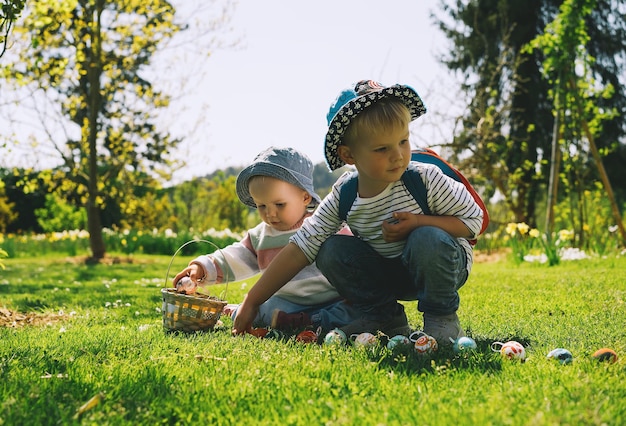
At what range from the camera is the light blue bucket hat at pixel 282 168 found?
3.58m

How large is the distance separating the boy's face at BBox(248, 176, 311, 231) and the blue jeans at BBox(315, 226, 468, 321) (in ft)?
2.12

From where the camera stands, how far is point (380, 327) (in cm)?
301

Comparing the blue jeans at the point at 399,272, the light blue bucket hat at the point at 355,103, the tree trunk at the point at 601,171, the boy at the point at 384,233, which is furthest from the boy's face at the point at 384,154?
the tree trunk at the point at 601,171

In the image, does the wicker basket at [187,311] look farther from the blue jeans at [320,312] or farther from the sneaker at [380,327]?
the sneaker at [380,327]

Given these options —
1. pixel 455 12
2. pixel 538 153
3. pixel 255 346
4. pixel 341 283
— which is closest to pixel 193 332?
pixel 255 346

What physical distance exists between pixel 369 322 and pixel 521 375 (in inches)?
42.2

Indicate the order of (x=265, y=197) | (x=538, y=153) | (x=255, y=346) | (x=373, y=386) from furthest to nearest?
(x=538, y=153) < (x=265, y=197) < (x=255, y=346) < (x=373, y=386)

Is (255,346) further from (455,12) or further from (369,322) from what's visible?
(455,12)

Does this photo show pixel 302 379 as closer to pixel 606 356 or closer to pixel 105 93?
pixel 606 356

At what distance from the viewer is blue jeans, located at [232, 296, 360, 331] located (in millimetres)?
3176

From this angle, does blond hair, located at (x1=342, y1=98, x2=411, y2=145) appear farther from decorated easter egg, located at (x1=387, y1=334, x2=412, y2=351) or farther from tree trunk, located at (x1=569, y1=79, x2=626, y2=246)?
tree trunk, located at (x1=569, y1=79, x2=626, y2=246)

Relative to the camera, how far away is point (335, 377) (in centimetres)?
201

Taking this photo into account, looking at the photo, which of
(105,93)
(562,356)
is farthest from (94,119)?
(562,356)

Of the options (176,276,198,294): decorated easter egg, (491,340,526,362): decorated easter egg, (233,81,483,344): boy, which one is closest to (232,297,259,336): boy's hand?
(233,81,483,344): boy
